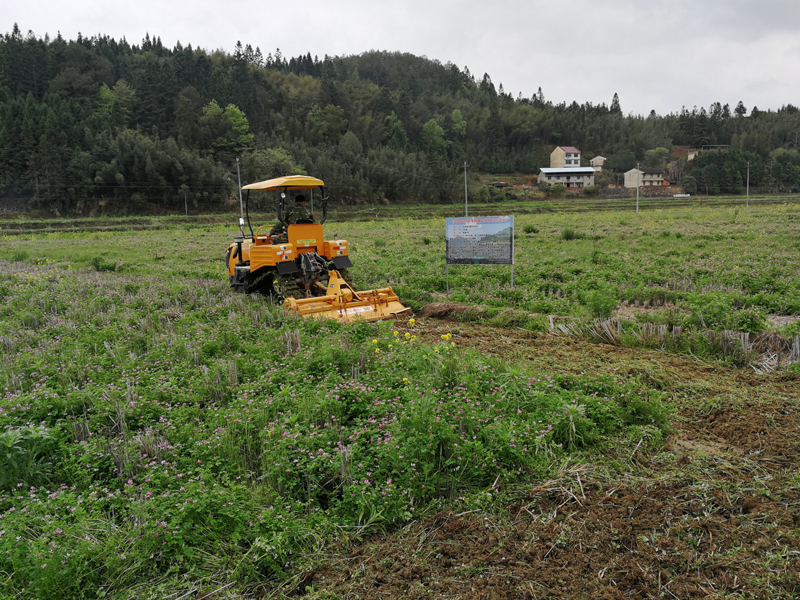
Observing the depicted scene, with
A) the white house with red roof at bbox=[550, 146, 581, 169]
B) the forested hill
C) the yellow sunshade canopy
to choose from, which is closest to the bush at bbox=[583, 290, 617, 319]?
the yellow sunshade canopy

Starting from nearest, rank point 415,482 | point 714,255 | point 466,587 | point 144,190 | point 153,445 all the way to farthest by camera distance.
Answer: point 466,587
point 415,482
point 153,445
point 714,255
point 144,190

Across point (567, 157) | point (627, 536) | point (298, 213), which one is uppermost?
point (567, 157)

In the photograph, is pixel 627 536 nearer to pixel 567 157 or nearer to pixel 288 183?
pixel 288 183

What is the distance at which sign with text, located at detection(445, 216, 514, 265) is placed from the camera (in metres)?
10.8

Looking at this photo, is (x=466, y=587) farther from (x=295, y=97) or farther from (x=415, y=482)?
(x=295, y=97)

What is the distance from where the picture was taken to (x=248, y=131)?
293 feet

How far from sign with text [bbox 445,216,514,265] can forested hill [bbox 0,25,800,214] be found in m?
58.0

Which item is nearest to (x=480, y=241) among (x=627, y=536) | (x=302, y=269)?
(x=302, y=269)

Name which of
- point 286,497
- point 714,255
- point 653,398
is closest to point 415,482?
point 286,497

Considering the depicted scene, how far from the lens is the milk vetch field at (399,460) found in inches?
122

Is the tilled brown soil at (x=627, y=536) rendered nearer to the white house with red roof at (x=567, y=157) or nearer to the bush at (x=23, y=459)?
the bush at (x=23, y=459)

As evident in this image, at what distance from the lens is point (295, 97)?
11069 cm

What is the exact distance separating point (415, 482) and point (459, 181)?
8920 centimetres

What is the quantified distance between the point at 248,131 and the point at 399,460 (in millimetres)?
94438
